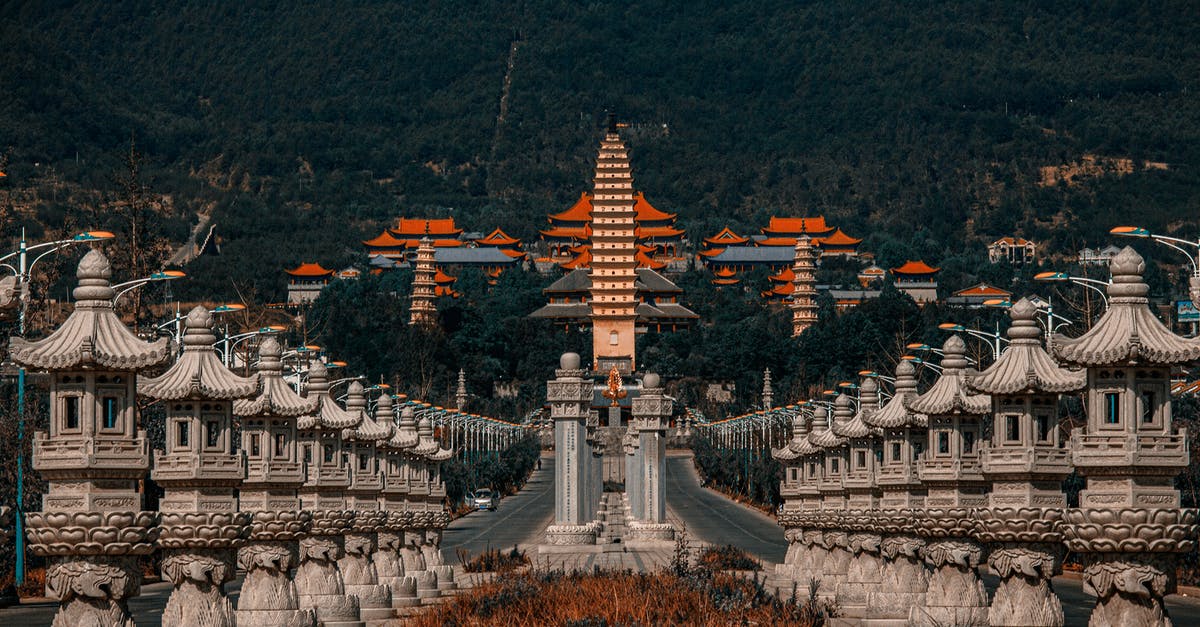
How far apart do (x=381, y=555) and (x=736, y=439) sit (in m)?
97.7

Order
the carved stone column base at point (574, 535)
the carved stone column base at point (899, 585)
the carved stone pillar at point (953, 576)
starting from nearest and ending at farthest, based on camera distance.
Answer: the carved stone pillar at point (953, 576) < the carved stone column base at point (899, 585) < the carved stone column base at point (574, 535)

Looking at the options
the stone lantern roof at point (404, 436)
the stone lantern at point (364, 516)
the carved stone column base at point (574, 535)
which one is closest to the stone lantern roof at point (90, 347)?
the stone lantern at point (364, 516)

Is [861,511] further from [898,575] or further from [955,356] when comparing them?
[955,356]

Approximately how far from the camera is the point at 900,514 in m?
41.2

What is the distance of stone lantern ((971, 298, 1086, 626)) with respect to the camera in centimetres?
3123

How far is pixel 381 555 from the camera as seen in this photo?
50250 mm

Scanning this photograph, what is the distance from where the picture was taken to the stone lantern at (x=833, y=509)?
5119 cm

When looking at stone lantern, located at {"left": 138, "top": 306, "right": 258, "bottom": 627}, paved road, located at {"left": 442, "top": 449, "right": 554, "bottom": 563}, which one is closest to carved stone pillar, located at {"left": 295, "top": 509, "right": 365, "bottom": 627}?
stone lantern, located at {"left": 138, "top": 306, "right": 258, "bottom": 627}

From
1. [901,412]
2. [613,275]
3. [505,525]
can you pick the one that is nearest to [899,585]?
[901,412]

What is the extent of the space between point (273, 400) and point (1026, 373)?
41.1ft

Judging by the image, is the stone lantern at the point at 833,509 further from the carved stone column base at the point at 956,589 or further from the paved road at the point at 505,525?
the paved road at the point at 505,525

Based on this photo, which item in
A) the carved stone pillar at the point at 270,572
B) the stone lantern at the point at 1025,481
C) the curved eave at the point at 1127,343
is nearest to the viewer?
the curved eave at the point at 1127,343

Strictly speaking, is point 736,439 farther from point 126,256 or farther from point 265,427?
point 265,427

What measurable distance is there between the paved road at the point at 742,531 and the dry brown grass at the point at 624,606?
9.22 metres
